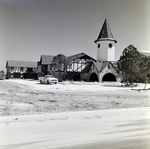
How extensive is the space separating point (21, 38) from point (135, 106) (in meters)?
3.13

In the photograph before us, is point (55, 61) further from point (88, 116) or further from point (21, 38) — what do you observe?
point (88, 116)

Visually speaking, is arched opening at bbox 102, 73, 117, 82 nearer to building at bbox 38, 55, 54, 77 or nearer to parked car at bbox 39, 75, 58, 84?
parked car at bbox 39, 75, 58, 84

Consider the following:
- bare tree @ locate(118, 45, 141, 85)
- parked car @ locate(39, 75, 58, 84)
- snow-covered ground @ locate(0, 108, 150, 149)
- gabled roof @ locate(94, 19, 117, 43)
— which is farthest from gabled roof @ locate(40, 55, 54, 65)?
bare tree @ locate(118, 45, 141, 85)

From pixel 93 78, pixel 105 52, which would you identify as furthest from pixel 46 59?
pixel 93 78

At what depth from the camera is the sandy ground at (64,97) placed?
338cm

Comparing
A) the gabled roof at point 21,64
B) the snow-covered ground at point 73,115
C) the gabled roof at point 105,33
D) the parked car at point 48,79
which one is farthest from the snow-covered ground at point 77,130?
the gabled roof at point 105,33

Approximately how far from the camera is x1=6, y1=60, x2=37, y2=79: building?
3346 mm

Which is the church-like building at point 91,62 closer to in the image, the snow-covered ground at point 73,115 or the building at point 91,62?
the building at point 91,62

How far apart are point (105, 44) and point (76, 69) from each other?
940 mm

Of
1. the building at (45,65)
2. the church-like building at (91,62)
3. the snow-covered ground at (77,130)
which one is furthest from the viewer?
the church-like building at (91,62)

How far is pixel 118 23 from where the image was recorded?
408 centimetres

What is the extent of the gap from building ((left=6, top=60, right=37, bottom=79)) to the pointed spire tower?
62.4 inches

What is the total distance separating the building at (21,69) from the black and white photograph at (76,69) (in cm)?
2

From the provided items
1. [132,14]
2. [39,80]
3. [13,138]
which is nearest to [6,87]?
[39,80]
